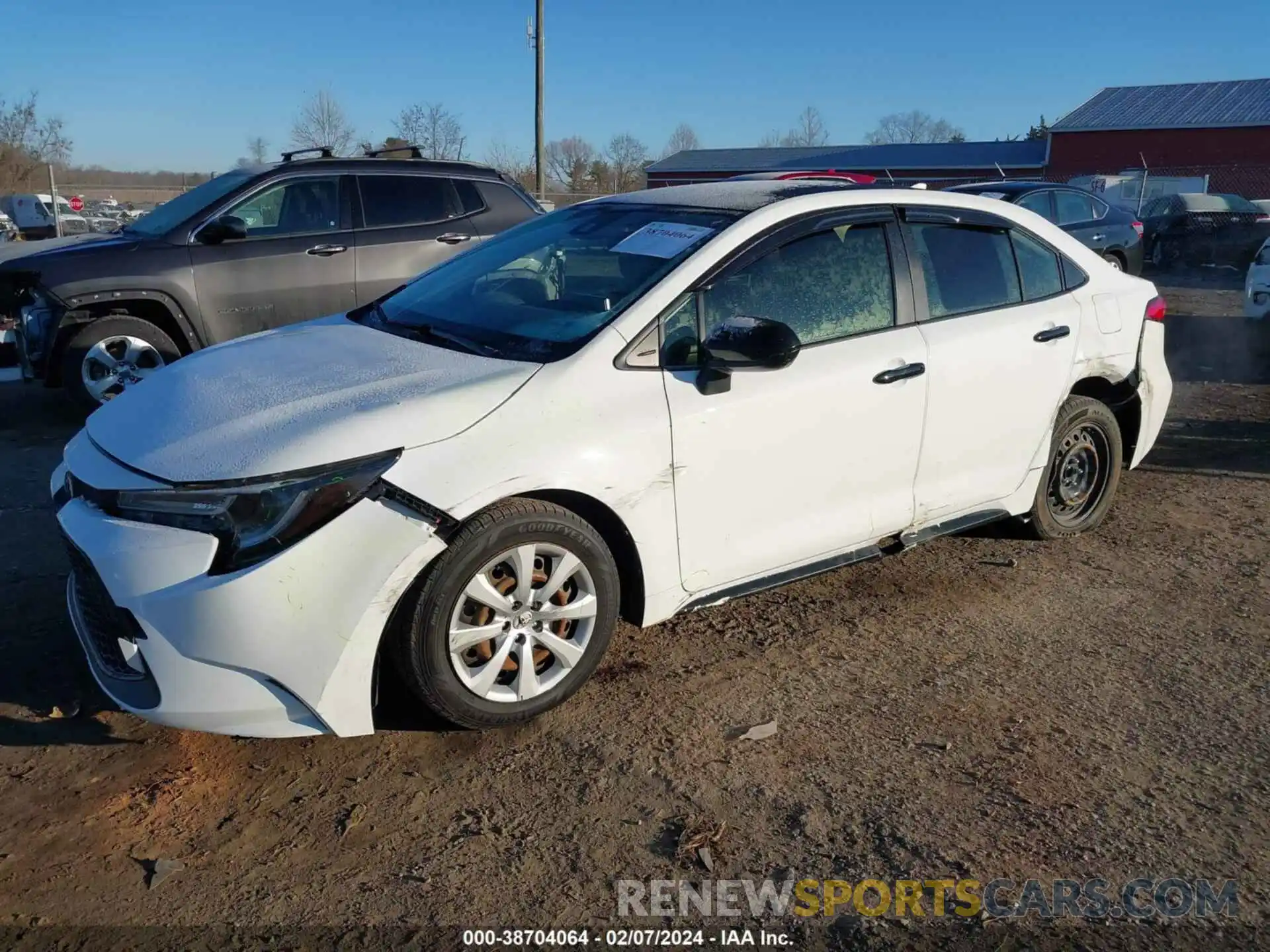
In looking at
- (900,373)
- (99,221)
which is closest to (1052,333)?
(900,373)

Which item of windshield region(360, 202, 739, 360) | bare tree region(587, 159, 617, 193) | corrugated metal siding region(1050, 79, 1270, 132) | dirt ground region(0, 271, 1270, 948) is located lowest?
dirt ground region(0, 271, 1270, 948)

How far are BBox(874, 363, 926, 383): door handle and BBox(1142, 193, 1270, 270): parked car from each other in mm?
17616

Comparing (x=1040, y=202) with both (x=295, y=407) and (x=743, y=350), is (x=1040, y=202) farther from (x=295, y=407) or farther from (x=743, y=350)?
(x=295, y=407)

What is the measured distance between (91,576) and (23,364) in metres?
5.07

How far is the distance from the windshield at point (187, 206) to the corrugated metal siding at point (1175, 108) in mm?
41434

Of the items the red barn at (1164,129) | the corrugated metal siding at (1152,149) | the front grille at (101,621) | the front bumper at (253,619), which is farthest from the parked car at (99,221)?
the corrugated metal siding at (1152,149)

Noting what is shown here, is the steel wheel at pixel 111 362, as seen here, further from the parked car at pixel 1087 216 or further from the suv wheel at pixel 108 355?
the parked car at pixel 1087 216

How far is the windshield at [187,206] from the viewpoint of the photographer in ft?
24.8

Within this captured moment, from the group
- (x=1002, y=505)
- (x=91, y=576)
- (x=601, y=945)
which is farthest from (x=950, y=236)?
(x=91, y=576)

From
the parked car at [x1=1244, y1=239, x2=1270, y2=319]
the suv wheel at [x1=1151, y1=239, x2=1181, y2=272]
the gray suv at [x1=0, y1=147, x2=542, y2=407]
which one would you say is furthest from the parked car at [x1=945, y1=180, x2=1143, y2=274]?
the gray suv at [x1=0, y1=147, x2=542, y2=407]

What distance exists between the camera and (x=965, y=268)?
451 cm

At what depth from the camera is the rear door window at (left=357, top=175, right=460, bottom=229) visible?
811cm

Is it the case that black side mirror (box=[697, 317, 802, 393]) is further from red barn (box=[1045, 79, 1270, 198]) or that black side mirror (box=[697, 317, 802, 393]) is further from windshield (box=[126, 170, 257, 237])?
red barn (box=[1045, 79, 1270, 198])

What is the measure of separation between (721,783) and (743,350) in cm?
140
